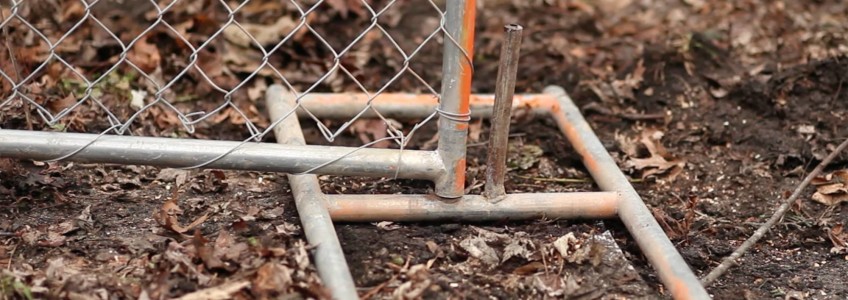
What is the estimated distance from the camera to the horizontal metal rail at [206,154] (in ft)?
8.69

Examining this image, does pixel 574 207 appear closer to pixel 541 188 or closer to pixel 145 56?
pixel 541 188

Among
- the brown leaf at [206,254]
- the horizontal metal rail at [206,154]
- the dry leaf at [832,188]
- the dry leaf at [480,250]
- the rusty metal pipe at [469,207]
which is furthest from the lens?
the dry leaf at [832,188]

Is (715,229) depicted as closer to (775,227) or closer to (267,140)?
(775,227)

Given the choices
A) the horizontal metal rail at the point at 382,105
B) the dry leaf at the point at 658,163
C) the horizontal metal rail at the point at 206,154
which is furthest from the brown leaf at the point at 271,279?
the dry leaf at the point at 658,163

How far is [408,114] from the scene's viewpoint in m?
3.62

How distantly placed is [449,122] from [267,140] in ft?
3.44

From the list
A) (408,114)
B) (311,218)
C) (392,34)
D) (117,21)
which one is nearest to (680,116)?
(408,114)

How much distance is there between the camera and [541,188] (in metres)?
3.38

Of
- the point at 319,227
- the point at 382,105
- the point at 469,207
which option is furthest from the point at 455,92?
the point at 382,105

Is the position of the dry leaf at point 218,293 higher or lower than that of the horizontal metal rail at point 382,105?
lower

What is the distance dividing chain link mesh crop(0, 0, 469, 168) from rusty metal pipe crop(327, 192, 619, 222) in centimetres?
61

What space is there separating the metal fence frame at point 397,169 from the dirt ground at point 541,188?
54 millimetres

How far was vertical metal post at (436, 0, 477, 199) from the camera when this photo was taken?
2.59 metres

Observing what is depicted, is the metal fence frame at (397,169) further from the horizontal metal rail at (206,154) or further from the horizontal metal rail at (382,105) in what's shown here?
the horizontal metal rail at (382,105)
